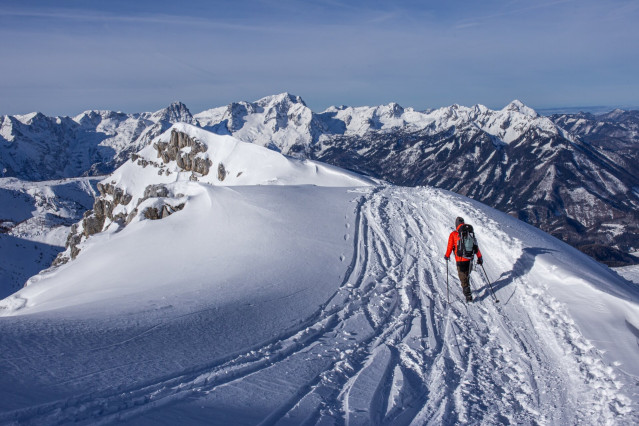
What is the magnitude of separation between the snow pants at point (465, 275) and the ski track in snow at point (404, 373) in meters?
0.37

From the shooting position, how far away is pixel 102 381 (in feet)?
20.2

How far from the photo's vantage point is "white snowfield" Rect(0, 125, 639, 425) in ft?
19.7

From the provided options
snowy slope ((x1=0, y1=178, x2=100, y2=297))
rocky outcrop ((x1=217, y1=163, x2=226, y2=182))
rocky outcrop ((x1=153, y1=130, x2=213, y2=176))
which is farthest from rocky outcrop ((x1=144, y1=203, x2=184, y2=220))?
snowy slope ((x1=0, y1=178, x2=100, y2=297))

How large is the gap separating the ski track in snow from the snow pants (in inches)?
14.6

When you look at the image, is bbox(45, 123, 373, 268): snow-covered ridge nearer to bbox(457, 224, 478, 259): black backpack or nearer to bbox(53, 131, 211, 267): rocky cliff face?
bbox(53, 131, 211, 267): rocky cliff face

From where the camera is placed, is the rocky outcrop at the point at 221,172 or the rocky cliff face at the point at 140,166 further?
the rocky cliff face at the point at 140,166

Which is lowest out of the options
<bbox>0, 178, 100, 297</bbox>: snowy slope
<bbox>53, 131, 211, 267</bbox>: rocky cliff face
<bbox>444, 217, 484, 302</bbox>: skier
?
<bbox>0, 178, 100, 297</bbox>: snowy slope

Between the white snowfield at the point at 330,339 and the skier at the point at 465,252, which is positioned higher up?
the skier at the point at 465,252

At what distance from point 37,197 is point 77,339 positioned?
231 meters

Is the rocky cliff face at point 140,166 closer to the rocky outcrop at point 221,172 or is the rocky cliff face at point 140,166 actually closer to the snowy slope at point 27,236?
the rocky outcrop at point 221,172

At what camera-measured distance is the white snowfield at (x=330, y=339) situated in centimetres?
599

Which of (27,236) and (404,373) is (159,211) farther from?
(27,236)

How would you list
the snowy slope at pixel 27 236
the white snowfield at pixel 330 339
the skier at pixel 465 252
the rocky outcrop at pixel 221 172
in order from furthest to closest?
the snowy slope at pixel 27 236
the rocky outcrop at pixel 221 172
the skier at pixel 465 252
the white snowfield at pixel 330 339

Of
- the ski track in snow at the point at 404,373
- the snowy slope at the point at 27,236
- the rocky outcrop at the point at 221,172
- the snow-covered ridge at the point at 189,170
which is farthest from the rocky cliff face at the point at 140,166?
the ski track in snow at the point at 404,373
